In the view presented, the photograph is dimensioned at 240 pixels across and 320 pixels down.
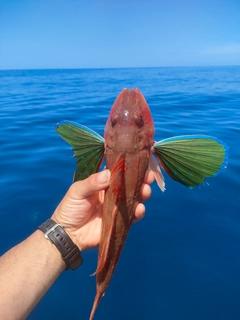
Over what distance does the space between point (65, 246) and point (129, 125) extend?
192cm

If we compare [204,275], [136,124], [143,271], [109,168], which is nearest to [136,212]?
[109,168]

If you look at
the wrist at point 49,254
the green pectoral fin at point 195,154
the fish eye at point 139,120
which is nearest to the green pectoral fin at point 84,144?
the fish eye at point 139,120

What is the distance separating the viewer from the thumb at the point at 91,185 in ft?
10.1

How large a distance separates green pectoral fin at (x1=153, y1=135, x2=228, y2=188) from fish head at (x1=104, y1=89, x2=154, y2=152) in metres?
0.32

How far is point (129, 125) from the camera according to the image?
118 inches

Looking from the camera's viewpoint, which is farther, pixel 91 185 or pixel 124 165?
pixel 91 185

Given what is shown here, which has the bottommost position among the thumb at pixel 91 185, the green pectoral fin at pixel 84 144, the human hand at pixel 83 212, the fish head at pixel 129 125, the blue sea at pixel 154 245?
the blue sea at pixel 154 245

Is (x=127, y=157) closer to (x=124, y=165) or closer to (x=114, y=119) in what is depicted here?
(x=124, y=165)

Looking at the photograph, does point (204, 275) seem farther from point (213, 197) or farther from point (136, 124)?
point (136, 124)

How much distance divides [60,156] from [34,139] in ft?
7.59

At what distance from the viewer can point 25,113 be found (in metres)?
15.1

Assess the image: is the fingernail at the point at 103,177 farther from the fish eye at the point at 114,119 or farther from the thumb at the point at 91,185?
the fish eye at the point at 114,119

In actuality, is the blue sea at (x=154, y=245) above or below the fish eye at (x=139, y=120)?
below

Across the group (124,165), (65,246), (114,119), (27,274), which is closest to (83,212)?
(65,246)
